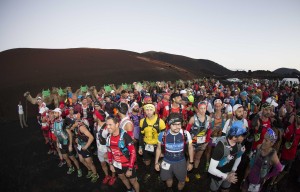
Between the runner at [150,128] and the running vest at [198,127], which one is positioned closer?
the runner at [150,128]

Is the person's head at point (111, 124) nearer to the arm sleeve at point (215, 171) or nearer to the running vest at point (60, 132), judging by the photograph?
the arm sleeve at point (215, 171)

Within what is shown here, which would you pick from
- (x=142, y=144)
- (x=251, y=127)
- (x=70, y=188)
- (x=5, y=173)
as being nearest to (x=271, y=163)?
(x=251, y=127)

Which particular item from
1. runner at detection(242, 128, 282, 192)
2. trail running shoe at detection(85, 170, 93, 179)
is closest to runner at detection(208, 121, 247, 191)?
runner at detection(242, 128, 282, 192)

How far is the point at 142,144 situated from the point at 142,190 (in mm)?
1275

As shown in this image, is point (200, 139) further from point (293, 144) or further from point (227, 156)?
point (293, 144)

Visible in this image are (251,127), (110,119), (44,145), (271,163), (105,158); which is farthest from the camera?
(44,145)

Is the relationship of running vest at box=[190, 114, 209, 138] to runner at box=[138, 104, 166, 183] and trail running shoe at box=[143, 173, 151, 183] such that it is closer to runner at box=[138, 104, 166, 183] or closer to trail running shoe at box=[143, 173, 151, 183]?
runner at box=[138, 104, 166, 183]

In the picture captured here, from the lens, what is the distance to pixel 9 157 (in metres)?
7.39

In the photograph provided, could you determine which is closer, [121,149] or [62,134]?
[121,149]

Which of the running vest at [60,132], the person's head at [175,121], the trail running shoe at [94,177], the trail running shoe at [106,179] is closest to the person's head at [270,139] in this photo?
the person's head at [175,121]

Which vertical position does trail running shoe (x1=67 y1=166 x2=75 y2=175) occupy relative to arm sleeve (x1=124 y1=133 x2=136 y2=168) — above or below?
below

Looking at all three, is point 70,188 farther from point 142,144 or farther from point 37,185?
point 142,144

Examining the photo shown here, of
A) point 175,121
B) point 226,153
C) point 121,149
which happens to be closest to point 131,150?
point 121,149

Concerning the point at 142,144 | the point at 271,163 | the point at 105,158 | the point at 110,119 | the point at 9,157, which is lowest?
the point at 9,157
